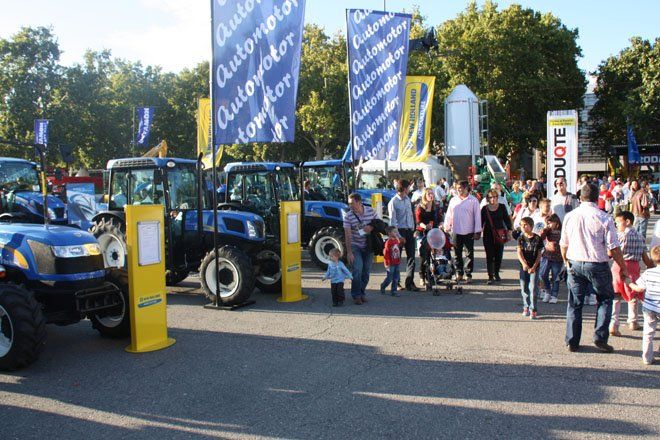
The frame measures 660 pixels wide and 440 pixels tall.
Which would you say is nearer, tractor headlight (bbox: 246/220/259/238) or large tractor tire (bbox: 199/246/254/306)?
large tractor tire (bbox: 199/246/254/306)

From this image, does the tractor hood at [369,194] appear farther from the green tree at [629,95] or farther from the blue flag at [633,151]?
the green tree at [629,95]

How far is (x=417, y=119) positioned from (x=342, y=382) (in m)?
13.1

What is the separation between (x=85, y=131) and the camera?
134ft

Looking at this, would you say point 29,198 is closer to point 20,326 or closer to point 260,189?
point 260,189

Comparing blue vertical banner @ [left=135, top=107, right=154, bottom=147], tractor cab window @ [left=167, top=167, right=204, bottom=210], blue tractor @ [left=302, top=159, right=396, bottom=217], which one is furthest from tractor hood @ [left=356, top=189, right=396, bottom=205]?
blue vertical banner @ [left=135, top=107, right=154, bottom=147]

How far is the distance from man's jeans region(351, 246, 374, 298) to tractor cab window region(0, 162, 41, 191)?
10850 millimetres

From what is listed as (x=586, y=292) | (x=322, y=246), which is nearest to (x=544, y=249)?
(x=586, y=292)

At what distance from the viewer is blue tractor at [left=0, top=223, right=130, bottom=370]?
5148 mm

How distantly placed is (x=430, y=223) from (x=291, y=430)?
5.80 m

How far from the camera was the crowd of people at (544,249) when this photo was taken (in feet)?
18.0

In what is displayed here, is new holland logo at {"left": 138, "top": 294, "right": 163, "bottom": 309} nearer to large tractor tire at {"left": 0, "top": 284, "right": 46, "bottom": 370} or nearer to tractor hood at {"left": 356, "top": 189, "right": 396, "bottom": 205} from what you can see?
large tractor tire at {"left": 0, "top": 284, "right": 46, "bottom": 370}

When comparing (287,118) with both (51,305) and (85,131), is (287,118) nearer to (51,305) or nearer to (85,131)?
(51,305)

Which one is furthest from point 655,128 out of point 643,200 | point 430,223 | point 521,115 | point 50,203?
point 50,203

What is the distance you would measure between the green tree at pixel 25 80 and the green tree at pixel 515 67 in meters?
28.5
